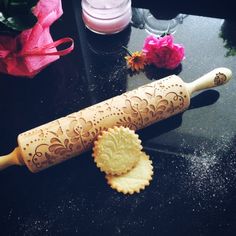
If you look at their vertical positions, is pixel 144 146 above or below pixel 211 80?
below

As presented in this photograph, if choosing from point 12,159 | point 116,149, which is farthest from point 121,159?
point 12,159

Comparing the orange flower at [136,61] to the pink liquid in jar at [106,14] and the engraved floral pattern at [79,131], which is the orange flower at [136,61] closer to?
the pink liquid in jar at [106,14]

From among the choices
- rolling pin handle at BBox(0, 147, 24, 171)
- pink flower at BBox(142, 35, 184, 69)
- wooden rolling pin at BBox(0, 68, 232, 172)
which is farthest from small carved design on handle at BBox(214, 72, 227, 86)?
rolling pin handle at BBox(0, 147, 24, 171)

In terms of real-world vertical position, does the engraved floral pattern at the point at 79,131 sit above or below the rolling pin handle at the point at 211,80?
below

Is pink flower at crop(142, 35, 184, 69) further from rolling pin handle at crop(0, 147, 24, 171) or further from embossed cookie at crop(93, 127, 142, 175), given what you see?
rolling pin handle at crop(0, 147, 24, 171)

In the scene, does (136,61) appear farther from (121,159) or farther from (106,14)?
(121,159)

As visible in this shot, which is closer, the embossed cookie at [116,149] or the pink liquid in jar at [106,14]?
the embossed cookie at [116,149]

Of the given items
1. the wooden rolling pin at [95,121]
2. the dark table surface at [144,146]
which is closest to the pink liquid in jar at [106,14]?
the dark table surface at [144,146]
